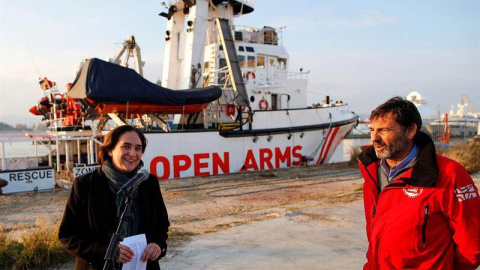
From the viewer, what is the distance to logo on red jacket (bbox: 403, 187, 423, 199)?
1.73 m

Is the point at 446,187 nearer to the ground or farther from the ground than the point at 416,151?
nearer to the ground

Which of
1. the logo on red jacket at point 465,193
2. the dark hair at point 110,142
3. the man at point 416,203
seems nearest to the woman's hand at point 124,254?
the dark hair at point 110,142

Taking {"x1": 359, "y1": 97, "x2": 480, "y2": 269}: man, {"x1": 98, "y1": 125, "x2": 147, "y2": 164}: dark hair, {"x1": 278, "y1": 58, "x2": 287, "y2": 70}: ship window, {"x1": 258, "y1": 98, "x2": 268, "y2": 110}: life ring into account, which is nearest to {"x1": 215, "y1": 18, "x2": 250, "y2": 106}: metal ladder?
{"x1": 258, "y1": 98, "x2": 268, "y2": 110}: life ring

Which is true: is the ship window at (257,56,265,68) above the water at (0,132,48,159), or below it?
above

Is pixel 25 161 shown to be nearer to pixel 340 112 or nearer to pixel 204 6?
pixel 204 6

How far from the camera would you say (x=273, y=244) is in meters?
4.09

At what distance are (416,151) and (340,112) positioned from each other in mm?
13764

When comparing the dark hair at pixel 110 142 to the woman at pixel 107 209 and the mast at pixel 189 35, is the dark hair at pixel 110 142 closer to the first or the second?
the woman at pixel 107 209

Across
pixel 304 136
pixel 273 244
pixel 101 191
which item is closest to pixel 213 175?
pixel 304 136

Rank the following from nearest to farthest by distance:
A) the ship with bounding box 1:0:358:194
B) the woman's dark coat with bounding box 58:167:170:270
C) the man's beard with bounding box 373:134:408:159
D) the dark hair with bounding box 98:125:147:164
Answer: the man's beard with bounding box 373:134:408:159, the woman's dark coat with bounding box 58:167:170:270, the dark hair with bounding box 98:125:147:164, the ship with bounding box 1:0:358:194

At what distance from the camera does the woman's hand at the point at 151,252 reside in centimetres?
202

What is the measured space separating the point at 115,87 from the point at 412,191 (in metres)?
9.31

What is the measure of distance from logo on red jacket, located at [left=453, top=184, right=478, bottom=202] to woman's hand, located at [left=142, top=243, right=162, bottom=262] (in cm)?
154

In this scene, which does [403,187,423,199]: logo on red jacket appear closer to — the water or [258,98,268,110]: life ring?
the water
